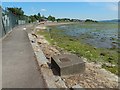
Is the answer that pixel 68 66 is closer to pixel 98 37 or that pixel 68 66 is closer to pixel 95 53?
pixel 95 53

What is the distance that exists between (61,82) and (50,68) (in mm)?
2090

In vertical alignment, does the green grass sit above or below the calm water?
above

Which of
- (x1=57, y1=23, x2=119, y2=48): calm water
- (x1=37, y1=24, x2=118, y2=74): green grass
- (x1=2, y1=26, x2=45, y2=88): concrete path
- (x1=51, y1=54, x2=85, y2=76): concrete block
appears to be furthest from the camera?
(x1=57, y1=23, x2=119, y2=48): calm water

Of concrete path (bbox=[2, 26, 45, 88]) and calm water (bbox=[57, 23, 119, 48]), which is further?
calm water (bbox=[57, 23, 119, 48])

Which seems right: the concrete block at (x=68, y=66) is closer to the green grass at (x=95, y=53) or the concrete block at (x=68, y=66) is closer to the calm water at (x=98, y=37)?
the green grass at (x=95, y=53)

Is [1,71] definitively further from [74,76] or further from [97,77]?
[97,77]

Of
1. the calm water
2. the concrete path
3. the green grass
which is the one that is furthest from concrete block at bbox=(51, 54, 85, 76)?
the calm water

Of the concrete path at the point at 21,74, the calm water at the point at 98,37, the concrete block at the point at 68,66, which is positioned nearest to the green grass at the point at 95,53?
the concrete block at the point at 68,66

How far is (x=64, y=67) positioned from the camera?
9133 millimetres

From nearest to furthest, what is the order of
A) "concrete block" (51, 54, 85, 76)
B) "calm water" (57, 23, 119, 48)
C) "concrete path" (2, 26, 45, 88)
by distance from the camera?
1. "concrete path" (2, 26, 45, 88)
2. "concrete block" (51, 54, 85, 76)
3. "calm water" (57, 23, 119, 48)

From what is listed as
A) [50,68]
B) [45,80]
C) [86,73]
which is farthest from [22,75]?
[86,73]

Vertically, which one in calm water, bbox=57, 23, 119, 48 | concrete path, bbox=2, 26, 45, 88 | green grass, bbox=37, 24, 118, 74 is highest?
concrete path, bbox=2, 26, 45, 88

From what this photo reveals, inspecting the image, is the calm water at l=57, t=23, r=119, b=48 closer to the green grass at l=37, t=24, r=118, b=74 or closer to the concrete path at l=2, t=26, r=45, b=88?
the green grass at l=37, t=24, r=118, b=74

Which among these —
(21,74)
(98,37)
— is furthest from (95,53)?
(98,37)
